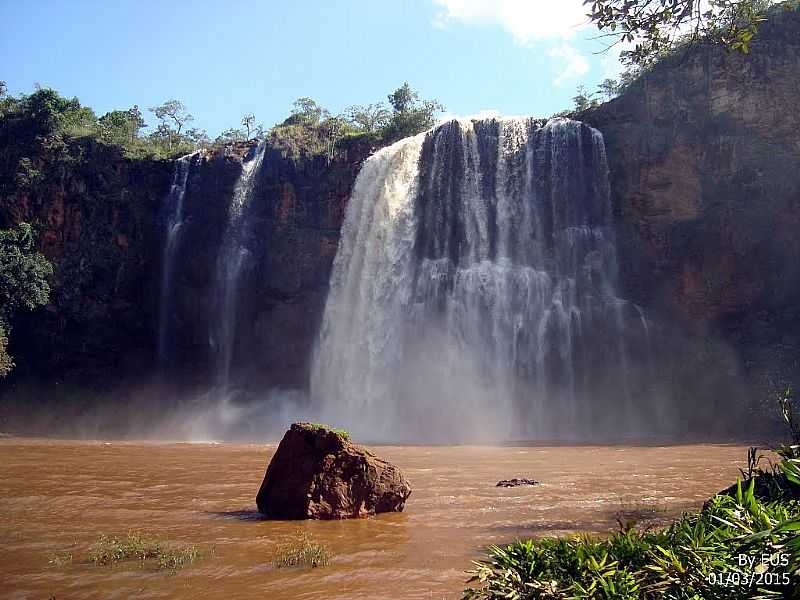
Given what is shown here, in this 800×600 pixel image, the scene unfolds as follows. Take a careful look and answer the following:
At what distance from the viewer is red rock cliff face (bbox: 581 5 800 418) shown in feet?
94.9

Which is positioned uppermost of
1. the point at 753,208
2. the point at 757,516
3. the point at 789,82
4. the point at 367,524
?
A: the point at 789,82

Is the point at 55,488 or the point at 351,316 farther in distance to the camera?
the point at 351,316

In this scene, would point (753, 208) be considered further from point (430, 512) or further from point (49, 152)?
point (49, 152)

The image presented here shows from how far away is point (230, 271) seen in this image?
37375 mm

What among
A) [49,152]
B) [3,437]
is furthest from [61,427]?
[49,152]

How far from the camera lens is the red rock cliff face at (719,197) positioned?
28.9m

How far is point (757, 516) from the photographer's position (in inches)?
114

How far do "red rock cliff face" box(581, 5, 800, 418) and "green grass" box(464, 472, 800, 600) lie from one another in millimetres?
28058

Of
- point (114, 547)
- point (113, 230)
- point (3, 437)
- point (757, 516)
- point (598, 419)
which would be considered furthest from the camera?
point (113, 230)

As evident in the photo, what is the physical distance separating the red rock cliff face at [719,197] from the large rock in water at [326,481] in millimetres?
23833

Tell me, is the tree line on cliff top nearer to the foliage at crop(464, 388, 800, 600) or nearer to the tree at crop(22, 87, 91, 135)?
the tree at crop(22, 87, 91, 135)

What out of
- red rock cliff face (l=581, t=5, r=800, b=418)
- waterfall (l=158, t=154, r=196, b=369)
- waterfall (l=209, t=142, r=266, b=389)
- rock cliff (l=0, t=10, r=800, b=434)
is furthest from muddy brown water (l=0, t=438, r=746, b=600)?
waterfall (l=158, t=154, r=196, b=369)

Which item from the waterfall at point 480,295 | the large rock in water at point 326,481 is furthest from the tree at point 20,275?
the large rock in water at point 326,481

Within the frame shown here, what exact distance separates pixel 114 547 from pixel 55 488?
18.9 feet
